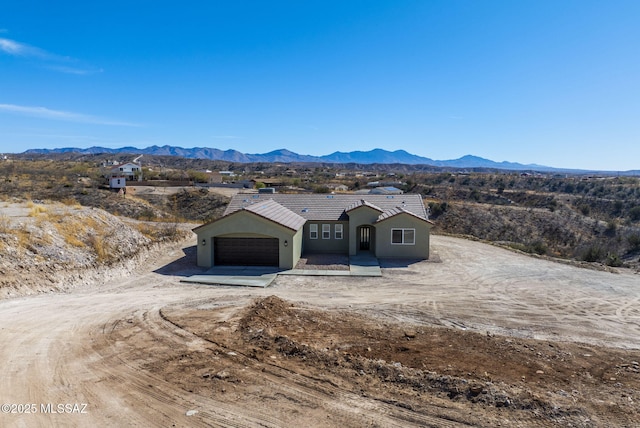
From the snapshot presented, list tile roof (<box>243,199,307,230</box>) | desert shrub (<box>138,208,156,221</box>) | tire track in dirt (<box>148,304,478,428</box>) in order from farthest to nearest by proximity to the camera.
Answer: desert shrub (<box>138,208,156,221</box>)
tile roof (<box>243,199,307,230</box>)
tire track in dirt (<box>148,304,478,428</box>)

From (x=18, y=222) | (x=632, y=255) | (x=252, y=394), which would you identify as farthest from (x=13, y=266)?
(x=632, y=255)

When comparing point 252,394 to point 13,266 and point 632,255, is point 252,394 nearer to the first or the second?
point 13,266

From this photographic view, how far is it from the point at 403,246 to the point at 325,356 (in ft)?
52.7

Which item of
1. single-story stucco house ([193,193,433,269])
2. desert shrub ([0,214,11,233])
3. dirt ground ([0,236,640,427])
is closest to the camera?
dirt ground ([0,236,640,427])

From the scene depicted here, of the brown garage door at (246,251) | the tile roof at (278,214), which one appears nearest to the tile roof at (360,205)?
the tile roof at (278,214)

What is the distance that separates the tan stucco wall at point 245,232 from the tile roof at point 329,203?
403 cm

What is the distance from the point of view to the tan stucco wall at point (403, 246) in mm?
24969

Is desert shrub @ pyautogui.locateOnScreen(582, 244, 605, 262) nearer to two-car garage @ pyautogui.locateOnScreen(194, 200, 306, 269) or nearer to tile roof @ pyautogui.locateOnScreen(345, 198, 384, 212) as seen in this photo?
tile roof @ pyautogui.locateOnScreen(345, 198, 384, 212)

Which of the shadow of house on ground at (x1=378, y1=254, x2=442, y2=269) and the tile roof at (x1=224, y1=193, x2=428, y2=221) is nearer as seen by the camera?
the shadow of house on ground at (x1=378, y1=254, x2=442, y2=269)

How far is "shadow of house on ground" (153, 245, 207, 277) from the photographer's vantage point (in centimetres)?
2120

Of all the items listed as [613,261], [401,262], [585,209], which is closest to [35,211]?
[401,262]

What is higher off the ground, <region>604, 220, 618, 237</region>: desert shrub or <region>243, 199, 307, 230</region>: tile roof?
<region>243, 199, 307, 230</region>: tile roof

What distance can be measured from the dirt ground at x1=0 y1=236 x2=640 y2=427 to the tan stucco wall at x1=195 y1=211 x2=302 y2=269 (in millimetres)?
3813

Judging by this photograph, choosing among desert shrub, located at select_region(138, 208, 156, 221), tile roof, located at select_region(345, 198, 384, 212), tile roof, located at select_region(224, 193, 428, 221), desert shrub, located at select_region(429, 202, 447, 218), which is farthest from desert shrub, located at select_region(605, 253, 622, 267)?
desert shrub, located at select_region(138, 208, 156, 221)
